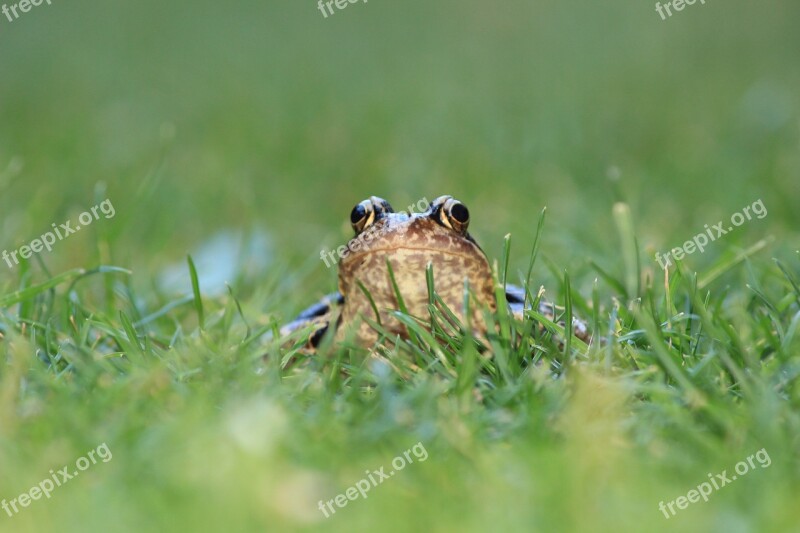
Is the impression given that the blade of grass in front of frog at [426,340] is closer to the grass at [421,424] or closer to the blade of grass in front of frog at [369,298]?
the grass at [421,424]

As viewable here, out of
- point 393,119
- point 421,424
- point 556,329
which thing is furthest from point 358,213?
point 393,119

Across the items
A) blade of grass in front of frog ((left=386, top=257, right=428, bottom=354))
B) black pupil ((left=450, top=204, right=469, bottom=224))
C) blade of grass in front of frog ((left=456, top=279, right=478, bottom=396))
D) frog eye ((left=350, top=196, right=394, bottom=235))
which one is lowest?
blade of grass in front of frog ((left=456, top=279, right=478, bottom=396))

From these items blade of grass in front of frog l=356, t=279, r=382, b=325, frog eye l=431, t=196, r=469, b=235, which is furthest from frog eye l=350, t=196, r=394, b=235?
blade of grass in front of frog l=356, t=279, r=382, b=325

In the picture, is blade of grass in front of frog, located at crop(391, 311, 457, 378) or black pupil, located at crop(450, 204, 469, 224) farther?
black pupil, located at crop(450, 204, 469, 224)

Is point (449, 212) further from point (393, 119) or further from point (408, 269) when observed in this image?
point (393, 119)

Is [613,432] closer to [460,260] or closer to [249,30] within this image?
[460,260]

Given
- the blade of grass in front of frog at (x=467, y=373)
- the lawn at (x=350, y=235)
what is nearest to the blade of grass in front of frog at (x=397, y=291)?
the lawn at (x=350, y=235)

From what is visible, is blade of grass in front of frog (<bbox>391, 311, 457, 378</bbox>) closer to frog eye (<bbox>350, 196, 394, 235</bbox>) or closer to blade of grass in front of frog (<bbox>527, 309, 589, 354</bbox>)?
blade of grass in front of frog (<bbox>527, 309, 589, 354</bbox>)
